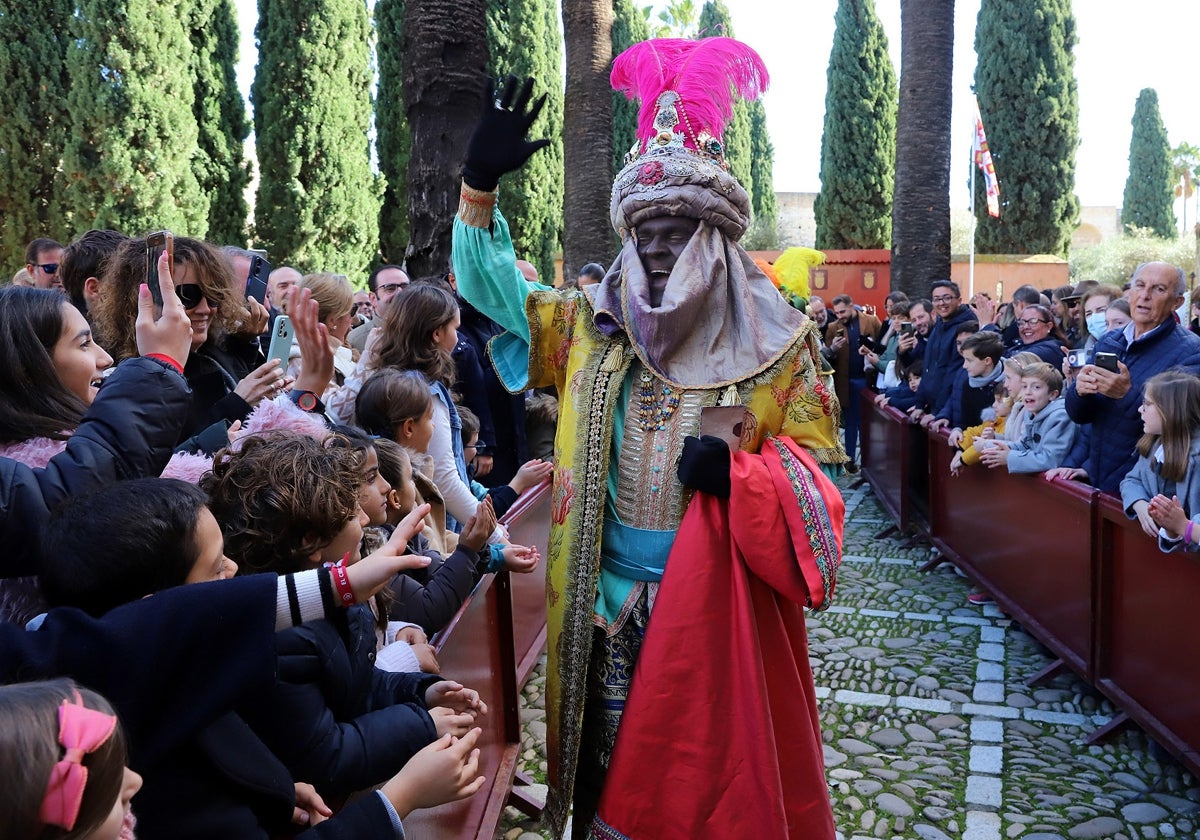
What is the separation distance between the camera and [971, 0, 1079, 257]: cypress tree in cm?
2628

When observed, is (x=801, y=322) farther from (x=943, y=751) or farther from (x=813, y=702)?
(x=943, y=751)

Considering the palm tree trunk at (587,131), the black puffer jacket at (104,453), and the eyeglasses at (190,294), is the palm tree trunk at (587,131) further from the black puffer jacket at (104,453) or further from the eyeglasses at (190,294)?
the black puffer jacket at (104,453)

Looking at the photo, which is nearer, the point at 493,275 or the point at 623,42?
the point at 493,275

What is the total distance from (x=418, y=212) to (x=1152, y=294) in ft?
A: 15.3

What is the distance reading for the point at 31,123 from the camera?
16062 millimetres

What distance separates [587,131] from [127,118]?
8.46 m

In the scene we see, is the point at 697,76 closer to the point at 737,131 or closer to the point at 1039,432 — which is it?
the point at 1039,432

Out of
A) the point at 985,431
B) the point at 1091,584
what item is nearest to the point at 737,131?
the point at 985,431

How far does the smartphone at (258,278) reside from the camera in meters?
3.59

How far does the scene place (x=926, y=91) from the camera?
1150cm

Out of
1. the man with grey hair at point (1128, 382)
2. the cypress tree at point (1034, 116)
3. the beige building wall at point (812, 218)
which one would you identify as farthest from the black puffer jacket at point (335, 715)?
the beige building wall at point (812, 218)

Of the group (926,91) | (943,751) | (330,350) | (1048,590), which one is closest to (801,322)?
(330,350)

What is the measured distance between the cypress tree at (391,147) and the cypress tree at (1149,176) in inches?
1294

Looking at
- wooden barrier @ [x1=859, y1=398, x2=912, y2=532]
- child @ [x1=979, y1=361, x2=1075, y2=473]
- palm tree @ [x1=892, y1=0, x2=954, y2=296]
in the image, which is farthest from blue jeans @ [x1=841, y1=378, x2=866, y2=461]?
child @ [x1=979, y1=361, x2=1075, y2=473]
